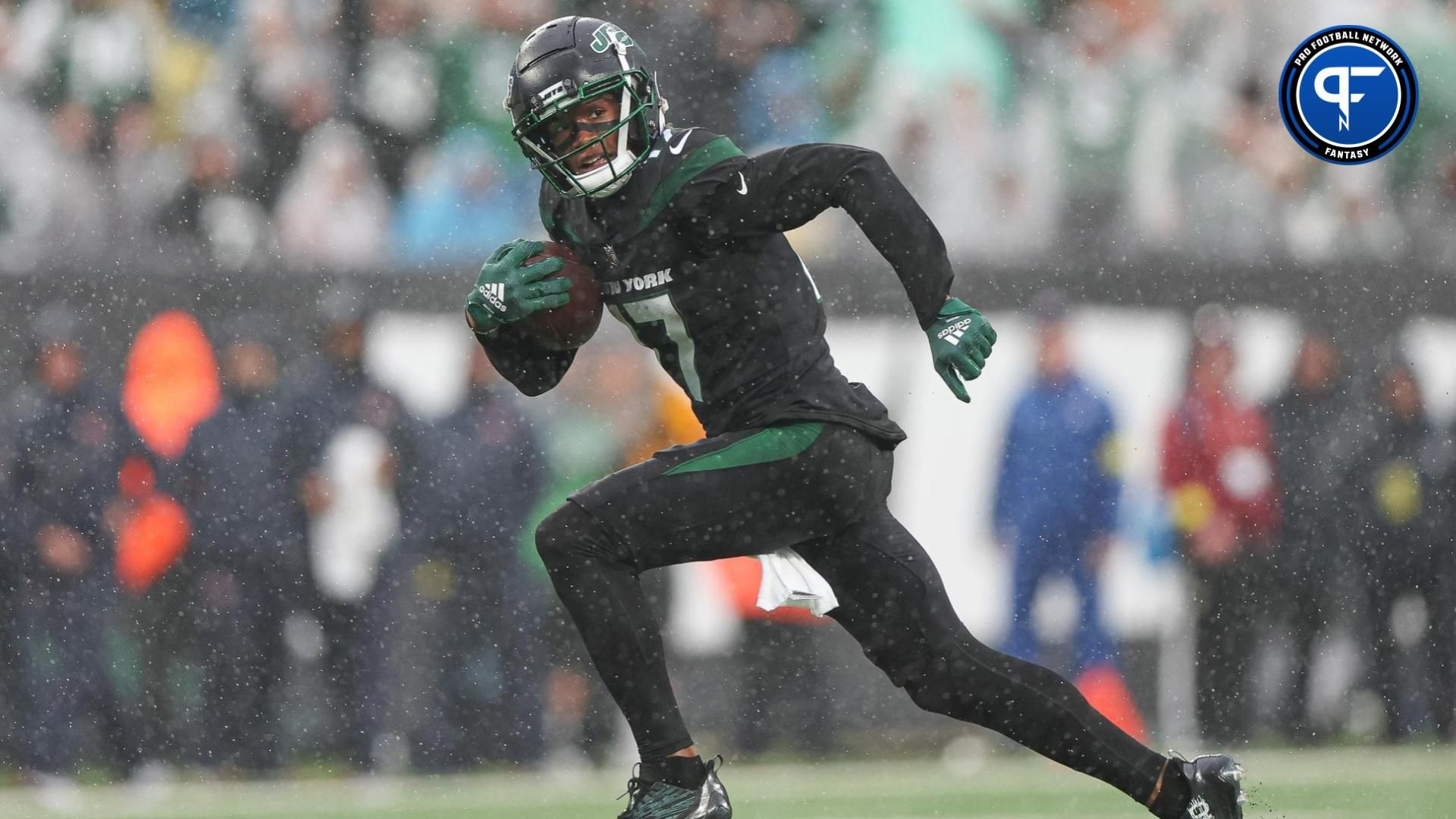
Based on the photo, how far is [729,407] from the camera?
407 centimetres

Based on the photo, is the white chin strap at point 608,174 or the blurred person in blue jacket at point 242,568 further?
the blurred person in blue jacket at point 242,568

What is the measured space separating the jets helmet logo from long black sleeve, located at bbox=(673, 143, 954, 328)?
0.33 meters

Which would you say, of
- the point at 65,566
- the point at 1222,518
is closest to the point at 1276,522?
the point at 1222,518

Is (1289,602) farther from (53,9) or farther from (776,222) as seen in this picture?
(53,9)

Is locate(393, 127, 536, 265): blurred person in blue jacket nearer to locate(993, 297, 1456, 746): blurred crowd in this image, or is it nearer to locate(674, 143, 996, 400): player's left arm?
locate(993, 297, 1456, 746): blurred crowd

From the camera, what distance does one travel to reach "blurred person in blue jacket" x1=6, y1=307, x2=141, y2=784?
677 cm

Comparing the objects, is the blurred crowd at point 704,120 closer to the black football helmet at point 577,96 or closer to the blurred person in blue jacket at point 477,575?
the blurred person in blue jacket at point 477,575

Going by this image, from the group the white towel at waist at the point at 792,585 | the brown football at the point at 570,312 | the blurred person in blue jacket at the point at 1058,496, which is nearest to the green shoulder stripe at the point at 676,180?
the brown football at the point at 570,312

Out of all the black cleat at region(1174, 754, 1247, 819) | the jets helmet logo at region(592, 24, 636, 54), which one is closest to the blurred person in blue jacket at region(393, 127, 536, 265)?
the jets helmet logo at region(592, 24, 636, 54)

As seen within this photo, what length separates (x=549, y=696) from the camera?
23.2ft

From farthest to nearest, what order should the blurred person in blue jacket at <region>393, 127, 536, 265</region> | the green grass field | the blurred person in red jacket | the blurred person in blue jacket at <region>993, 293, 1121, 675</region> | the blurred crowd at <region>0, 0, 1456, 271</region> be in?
the blurred crowd at <region>0, 0, 1456, 271</region>, the blurred person in blue jacket at <region>393, 127, 536, 265</region>, the blurred person in red jacket, the blurred person in blue jacket at <region>993, 293, 1121, 675</region>, the green grass field

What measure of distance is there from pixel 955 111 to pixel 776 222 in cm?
475

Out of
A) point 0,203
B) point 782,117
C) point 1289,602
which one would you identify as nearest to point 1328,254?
point 1289,602

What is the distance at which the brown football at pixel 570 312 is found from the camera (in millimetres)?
4004
